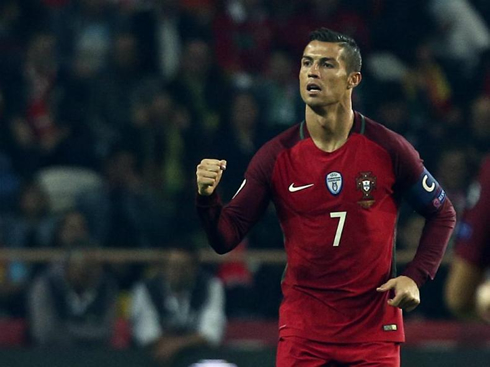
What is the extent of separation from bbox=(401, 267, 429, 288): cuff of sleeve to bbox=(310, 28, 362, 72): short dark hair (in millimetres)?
984

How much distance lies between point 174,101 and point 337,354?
512 centimetres

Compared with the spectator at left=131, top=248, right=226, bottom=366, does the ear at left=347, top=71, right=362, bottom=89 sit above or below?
above

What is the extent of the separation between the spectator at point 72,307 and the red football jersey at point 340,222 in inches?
130

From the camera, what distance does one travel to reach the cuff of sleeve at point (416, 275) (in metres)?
5.48

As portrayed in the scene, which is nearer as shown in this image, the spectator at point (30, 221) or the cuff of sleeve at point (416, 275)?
the cuff of sleeve at point (416, 275)

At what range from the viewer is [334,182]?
5.61 m

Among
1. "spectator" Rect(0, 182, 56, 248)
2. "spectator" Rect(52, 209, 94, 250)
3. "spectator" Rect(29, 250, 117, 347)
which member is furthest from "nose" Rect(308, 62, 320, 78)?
"spectator" Rect(0, 182, 56, 248)

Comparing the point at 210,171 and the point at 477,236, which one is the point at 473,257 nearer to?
the point at 477,236

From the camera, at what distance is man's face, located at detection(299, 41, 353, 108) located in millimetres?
5594

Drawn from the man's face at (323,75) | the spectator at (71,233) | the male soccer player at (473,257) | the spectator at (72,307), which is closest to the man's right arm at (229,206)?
the man's face at (323,75)

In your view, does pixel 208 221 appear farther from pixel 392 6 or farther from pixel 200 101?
pixel 392 6

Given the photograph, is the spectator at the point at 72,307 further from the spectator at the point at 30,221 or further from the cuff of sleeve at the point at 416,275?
the cuff of sleeve at the point at 416,275

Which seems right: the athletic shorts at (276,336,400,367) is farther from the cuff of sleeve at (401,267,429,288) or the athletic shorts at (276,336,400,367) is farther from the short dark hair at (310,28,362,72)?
the short dark hair at (310,28,362,72)

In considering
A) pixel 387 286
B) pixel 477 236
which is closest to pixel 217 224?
pixel 387 286
